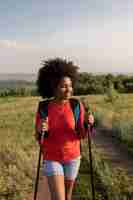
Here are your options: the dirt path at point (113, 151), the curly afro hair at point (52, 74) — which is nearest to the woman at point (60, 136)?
the curly afro hair at point (52, 74)

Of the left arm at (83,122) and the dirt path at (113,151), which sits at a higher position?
the left arm at (83,122)

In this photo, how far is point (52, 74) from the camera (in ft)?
14.5

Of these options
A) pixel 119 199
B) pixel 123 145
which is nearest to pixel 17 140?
pixel 123 145

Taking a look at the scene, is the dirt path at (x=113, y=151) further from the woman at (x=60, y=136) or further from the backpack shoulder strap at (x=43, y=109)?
the backpack shoulder strap at (x=43, y=109)

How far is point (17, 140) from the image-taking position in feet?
38.6

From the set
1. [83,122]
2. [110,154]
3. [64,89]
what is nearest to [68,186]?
[83,122]

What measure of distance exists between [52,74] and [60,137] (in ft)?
2.42

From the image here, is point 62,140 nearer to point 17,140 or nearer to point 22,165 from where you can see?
point 22,165

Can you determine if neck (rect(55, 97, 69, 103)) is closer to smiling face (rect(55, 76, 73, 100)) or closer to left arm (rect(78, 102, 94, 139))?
smiling face (rect(55, 76, 73, 100))

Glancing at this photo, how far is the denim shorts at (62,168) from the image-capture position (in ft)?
13.3

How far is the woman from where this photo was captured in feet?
13.3

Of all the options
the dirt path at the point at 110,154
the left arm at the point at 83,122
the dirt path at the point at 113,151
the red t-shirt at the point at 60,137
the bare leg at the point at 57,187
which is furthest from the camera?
the dirt path at the point at 113,151

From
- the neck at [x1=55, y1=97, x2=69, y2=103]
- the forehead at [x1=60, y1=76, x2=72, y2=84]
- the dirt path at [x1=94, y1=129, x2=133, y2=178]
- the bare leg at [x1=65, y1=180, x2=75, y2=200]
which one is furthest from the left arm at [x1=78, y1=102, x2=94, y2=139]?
the dirt path at [x1=94, y1=129, x2=133, y2=178]

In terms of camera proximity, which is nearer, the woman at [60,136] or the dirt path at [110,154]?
the woman at [60,136]
